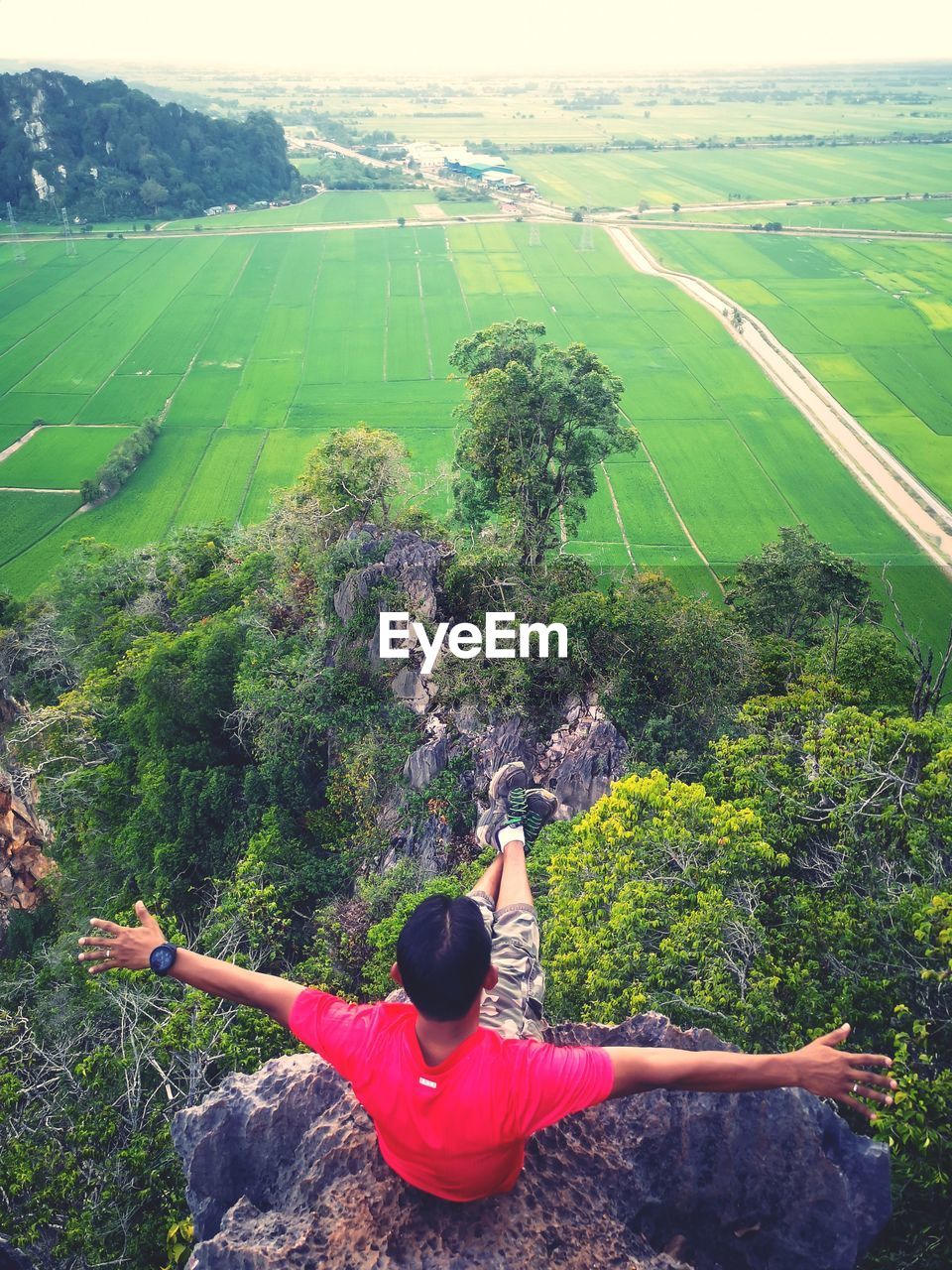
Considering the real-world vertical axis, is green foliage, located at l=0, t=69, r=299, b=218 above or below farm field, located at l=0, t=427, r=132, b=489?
above

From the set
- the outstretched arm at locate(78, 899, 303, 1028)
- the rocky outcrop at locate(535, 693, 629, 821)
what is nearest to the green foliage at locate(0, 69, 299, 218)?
the rocky outcrop at locate(535, 693, 629, 821)

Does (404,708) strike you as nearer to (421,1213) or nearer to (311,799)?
(311,799)

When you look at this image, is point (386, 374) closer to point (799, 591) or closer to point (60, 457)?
point (60, 457)

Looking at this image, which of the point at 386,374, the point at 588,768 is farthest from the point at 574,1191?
the point at 386,374

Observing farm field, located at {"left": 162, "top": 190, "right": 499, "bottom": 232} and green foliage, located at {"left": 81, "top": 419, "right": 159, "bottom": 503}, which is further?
farm field, located at {"left": 162, "top": 190, "right": 499, "bottom": 232}

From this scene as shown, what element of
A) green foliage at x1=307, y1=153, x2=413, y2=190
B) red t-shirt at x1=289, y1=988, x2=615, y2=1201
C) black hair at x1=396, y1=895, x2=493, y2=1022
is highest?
green foliage at x1=307, y1=153, x2=413, y2=190

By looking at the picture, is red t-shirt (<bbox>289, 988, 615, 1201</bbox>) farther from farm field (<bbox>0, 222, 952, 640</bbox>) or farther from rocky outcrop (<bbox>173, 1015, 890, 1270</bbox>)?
farm field (<bbox>0, 222, 952, 640</bbox>)
